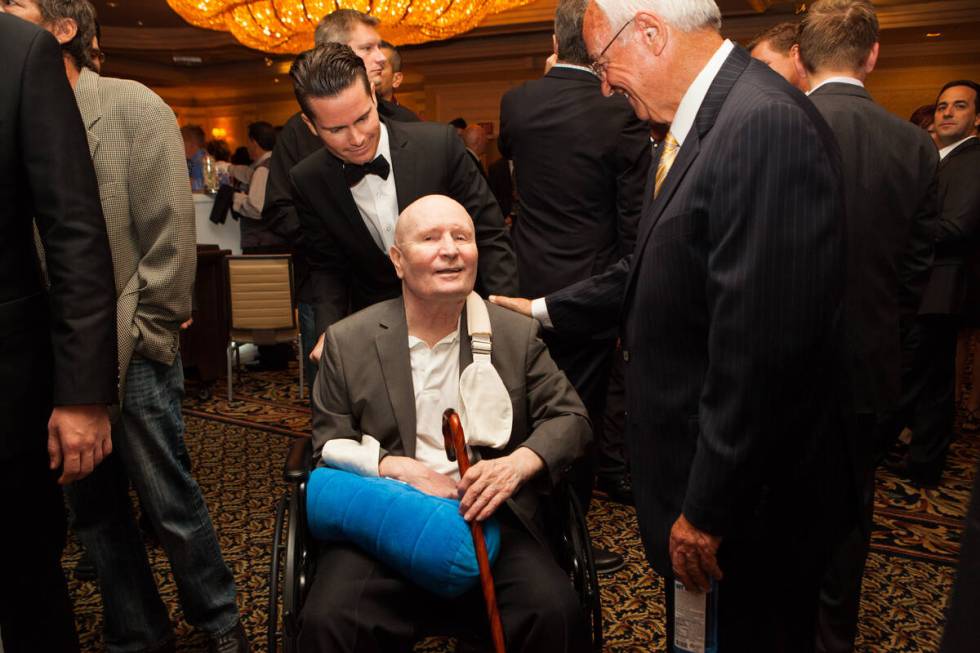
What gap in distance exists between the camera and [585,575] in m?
1.73

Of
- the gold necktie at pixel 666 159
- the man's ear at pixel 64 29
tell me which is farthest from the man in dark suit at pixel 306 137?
the gold necktie at pixel 666 159

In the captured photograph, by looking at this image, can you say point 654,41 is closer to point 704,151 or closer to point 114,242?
point 704,151

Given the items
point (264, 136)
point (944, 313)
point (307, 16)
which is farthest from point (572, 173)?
point (307, 16)

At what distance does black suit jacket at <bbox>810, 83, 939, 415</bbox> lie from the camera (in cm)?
214

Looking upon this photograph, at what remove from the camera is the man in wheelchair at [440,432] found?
1.67 meters

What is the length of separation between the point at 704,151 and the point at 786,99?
139 millimetres

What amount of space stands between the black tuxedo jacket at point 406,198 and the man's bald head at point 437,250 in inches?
15.4

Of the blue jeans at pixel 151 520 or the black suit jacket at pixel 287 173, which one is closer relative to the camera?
the blue jeans at pixel 151 520

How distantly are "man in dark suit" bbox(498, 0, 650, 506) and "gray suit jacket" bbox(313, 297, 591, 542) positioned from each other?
64cm

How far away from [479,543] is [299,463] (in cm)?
47

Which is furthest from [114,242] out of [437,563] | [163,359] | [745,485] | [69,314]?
[745,485]

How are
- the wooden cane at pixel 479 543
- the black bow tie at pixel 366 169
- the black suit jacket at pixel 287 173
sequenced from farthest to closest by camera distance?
the black suit jacket at pixel 287 173 → the black bow tie at pixel 366 169 → the wooden cane at pixel 479 543

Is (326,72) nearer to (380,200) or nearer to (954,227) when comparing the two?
(380,200)

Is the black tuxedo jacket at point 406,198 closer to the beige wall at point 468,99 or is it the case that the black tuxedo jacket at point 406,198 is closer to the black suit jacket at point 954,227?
the black suit jacket at point 954,227
